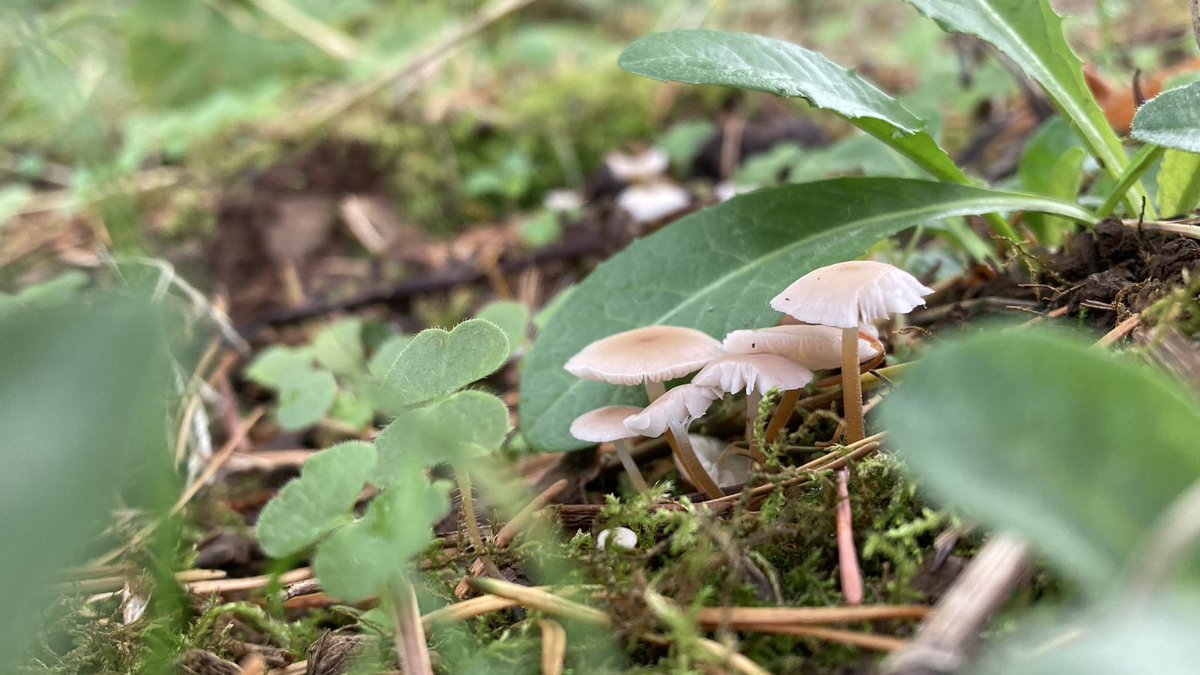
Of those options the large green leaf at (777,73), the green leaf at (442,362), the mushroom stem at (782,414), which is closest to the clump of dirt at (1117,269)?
the large green leaf at (777,73)

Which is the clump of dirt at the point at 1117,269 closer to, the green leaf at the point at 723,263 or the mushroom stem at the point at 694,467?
the green leaf at the point at 723,263

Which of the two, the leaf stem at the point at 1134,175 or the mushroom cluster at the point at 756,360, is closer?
the mushroom cluster at the point at 756,360

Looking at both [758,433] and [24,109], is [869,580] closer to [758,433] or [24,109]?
[758,433]

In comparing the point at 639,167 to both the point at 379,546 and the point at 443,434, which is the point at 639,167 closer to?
the point at 443,434

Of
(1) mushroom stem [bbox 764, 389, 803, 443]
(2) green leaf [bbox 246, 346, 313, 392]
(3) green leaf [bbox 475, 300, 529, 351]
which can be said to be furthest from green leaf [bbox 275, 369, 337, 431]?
(1) mushroom stem [bbox 764, 389, 803, 443]

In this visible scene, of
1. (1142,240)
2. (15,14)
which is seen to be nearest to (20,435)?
(15,14)

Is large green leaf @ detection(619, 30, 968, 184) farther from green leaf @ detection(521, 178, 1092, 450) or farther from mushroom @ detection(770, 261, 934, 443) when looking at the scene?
mushroom @ detection(770, 261, 934, 443)
